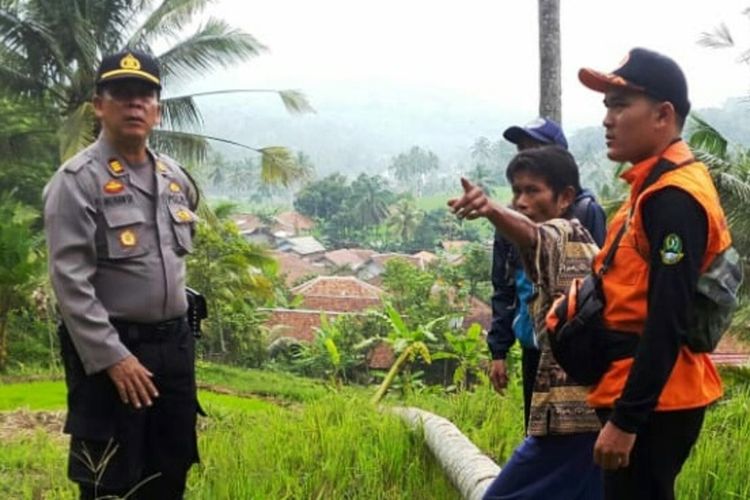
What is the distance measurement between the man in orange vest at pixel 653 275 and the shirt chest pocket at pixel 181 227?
1.33 m

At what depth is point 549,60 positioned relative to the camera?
7461mm

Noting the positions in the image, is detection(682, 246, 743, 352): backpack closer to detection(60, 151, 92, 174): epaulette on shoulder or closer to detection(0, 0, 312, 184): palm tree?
detection(60, 151, 92, 174): epaulette on shoulder

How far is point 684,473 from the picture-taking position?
120 inches

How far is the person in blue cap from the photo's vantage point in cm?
265

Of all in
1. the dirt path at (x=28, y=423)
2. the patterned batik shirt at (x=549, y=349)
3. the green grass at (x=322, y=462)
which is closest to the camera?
the patterned batik shirt at (x=549, y=349)

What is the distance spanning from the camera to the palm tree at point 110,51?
14.0 m

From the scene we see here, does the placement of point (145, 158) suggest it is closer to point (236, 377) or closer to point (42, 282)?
point (42, 282)

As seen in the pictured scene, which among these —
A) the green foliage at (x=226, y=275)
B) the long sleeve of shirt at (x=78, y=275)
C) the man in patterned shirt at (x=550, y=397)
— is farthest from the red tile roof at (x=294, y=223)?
the man in patterned shirt at (x=550, y=397)

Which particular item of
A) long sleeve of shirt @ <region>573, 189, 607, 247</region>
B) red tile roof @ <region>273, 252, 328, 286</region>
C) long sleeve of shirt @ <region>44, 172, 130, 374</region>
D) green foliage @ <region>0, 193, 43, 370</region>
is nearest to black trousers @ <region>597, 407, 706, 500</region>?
long sleeve of shirt @ <region>573, 189, 607, 247</region>

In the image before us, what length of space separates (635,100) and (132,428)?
5.50ft

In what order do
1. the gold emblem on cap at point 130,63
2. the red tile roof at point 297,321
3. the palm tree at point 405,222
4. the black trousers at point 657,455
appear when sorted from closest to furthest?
1. the black trousers at point 657,455
2. the gold emblem on cap at point 130,63
3. the red tile roof at point 297,321
4. the palm tree at point 405,222

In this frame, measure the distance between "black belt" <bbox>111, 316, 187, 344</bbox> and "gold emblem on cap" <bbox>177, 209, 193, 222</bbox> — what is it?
12.0 inches

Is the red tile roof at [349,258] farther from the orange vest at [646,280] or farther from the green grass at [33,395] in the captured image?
the orange vest at [646,280]

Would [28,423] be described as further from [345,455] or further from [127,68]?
[127,68]
